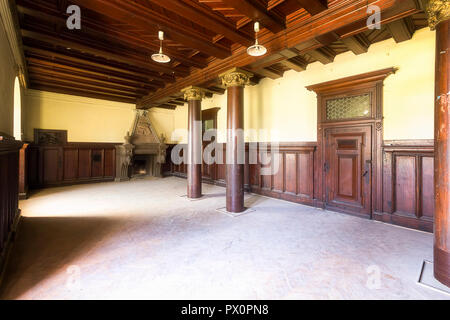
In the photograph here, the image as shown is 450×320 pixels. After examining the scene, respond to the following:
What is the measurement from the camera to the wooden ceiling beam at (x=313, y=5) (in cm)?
267

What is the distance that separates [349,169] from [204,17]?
12.2 feet

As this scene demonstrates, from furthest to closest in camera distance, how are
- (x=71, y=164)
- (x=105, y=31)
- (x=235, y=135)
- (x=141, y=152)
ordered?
1. (x=141, y=152)
2. (x=71, y=164)
3. (x=235, y=135)
4. (x=105, y=31)

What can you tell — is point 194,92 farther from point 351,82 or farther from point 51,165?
point 51,165

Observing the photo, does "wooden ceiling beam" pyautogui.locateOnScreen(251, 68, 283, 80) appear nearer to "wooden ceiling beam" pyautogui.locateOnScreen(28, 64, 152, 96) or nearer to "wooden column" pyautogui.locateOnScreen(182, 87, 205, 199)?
"wooden column" pyautogui.locateOnScreen(182, 87, 205, 199)

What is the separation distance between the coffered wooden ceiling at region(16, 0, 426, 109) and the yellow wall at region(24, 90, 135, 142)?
1.93 m

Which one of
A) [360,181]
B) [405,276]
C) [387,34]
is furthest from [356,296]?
[387,34]

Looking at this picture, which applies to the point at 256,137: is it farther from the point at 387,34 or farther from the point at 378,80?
the point at 387,34

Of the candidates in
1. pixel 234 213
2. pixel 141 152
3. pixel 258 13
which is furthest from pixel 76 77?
pixel 234 213

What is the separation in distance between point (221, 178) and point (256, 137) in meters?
2.01

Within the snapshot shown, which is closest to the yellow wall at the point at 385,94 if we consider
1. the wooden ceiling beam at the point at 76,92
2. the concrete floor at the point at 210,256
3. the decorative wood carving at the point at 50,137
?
the concrete floor at the point at 210,256

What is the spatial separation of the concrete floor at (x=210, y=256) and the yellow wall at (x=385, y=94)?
1778mm

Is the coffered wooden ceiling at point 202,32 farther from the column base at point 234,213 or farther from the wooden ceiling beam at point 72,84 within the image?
the column base at point 234,213

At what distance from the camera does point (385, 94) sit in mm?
3678
